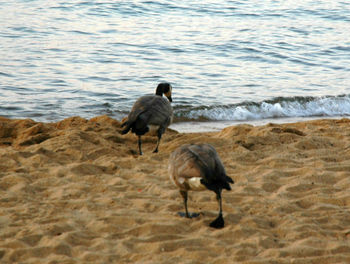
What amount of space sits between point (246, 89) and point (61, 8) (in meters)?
11.1

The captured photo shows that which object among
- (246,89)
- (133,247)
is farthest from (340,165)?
(246,89)

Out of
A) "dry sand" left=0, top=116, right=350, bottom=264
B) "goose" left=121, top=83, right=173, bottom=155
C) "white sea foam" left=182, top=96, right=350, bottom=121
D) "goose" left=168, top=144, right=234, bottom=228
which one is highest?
"goose" left=168, top=144, right=234, bottom=228

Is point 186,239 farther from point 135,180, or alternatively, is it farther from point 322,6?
point 322,6

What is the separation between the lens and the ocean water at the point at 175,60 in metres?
12.0

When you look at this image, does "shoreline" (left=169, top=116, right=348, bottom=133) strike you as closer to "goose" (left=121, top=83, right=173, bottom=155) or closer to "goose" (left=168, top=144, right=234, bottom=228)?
"goose" (left=121, top=83, right=173, bottom=155)

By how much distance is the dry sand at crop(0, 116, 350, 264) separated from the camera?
4.61 metres

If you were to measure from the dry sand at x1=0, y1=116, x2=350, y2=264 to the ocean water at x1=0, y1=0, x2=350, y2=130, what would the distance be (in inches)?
129

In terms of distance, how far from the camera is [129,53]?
1591 centimetres

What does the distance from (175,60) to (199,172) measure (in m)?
10.9

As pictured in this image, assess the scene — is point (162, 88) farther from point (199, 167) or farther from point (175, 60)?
point (175, 60)

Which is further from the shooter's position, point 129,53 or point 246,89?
point 129,53

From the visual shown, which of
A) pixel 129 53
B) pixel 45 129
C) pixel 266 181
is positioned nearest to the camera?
pixel 266 181

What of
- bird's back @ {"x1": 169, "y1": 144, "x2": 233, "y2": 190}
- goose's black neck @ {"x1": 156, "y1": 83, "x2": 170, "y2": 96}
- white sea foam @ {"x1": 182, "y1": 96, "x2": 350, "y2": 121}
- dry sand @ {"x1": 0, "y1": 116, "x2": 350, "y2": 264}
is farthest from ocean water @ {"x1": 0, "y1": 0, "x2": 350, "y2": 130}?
bird's back @ {"x1": 169, "y1": 144, "x2": 233, "y2": 190}

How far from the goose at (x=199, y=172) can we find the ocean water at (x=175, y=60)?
5928 millimetres
